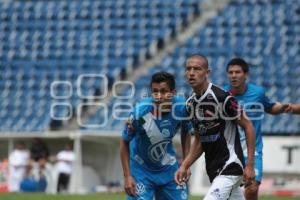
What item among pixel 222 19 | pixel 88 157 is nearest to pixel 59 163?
pixel 88 157

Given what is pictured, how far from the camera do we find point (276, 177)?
62.7 feet

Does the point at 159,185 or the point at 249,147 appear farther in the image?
the point at 159,185

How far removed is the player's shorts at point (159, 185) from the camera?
344 inches

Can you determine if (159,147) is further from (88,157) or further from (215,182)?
(88,157)

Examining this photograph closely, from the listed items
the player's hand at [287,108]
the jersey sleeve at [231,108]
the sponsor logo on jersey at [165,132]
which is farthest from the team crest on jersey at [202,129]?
the player's hand at [287,108]

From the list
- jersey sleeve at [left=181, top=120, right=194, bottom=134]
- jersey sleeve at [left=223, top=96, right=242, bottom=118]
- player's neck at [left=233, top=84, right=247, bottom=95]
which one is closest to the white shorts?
jersey sleeve at [left=223, top=96, right=242, bottom=118]

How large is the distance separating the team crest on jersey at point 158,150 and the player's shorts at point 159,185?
16 centimetres

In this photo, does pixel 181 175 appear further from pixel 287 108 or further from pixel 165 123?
pixel 287 108

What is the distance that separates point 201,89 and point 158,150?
3.62 ft

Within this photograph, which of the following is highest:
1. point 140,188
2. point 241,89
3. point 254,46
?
point 254,46

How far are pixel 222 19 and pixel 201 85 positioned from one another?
1591 centimetres

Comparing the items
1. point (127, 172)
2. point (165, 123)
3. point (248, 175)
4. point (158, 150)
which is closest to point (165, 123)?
point (165, 123)

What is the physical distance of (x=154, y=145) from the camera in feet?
28.8

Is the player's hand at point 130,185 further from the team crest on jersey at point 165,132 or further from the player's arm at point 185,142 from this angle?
the player's arm at point 185,142
